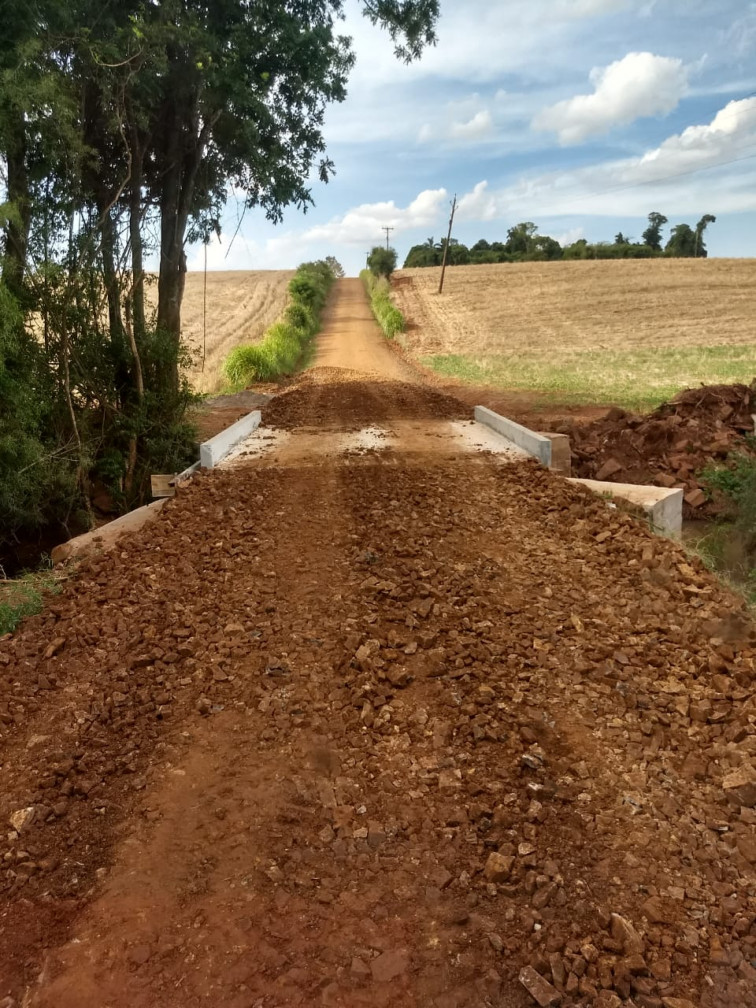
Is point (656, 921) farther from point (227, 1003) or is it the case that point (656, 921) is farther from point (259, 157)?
point (259, 157)

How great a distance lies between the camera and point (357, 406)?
14.6 m

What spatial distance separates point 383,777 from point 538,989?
1.24 meters

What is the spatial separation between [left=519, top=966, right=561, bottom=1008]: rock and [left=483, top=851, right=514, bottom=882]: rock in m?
0.43

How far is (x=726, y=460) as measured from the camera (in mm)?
10914

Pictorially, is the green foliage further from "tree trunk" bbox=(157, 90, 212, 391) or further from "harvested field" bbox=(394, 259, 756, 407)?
"tree trunk" bbox=(157, 90, 212, 391)

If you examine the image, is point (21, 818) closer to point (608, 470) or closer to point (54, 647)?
point (54, 647)

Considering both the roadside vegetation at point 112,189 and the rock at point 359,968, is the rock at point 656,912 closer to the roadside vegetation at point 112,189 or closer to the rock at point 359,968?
the rock at point 359,968

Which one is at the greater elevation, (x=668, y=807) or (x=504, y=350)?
(x=504, y=350)

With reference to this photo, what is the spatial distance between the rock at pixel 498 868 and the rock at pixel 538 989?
1.40ft

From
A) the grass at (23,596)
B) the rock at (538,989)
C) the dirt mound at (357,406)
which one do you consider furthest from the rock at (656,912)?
the dirt mound at (357,406)

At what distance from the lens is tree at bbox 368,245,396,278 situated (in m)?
56.1

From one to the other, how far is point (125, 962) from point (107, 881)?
Answer: 0.45 m

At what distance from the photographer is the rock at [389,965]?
8.27 feet

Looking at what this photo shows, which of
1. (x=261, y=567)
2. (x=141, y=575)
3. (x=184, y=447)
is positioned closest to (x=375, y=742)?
(x=261, y=567)
